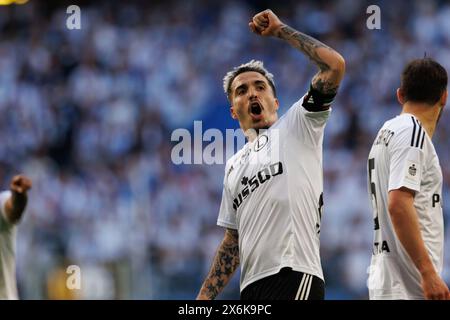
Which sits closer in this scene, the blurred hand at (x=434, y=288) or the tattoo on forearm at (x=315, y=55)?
the blurred hand at (x=434, y=288)

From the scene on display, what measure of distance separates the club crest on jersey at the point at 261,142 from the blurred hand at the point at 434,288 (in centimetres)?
145

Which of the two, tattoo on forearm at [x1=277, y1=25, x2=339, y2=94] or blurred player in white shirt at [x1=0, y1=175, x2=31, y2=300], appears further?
blurred player in white shirt at [x1=0, y1=175, x2=31, y2=300]

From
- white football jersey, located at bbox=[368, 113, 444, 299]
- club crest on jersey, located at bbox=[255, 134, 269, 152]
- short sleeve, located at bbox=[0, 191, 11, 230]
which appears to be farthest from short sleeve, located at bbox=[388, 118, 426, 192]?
short sleeve, located at bbox=[0, 191, 11, 230]

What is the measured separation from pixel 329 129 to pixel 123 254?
3892 millimetres

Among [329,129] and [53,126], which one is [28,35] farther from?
[329,129]

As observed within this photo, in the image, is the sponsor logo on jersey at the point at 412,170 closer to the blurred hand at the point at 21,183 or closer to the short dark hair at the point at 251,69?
the short dark hair at the point at 251,69

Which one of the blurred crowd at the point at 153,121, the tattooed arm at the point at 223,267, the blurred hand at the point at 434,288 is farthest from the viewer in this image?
the blurred crowd at the point at 153,121

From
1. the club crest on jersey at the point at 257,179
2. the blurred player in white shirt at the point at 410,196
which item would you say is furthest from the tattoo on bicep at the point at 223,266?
the blurred player in white shirt at the point at 410,196

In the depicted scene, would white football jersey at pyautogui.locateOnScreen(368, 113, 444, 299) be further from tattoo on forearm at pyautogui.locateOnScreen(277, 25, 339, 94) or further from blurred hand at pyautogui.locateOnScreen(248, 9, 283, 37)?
blurred hand at pyautogui.locateOnScreen(248, 9, 283, 37)

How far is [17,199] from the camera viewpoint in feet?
18.9

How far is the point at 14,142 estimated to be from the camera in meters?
14.7

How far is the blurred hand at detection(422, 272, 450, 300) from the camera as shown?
4215 millimetres

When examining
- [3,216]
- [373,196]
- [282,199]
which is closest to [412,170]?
[373,196]

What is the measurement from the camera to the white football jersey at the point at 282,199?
4965mm
